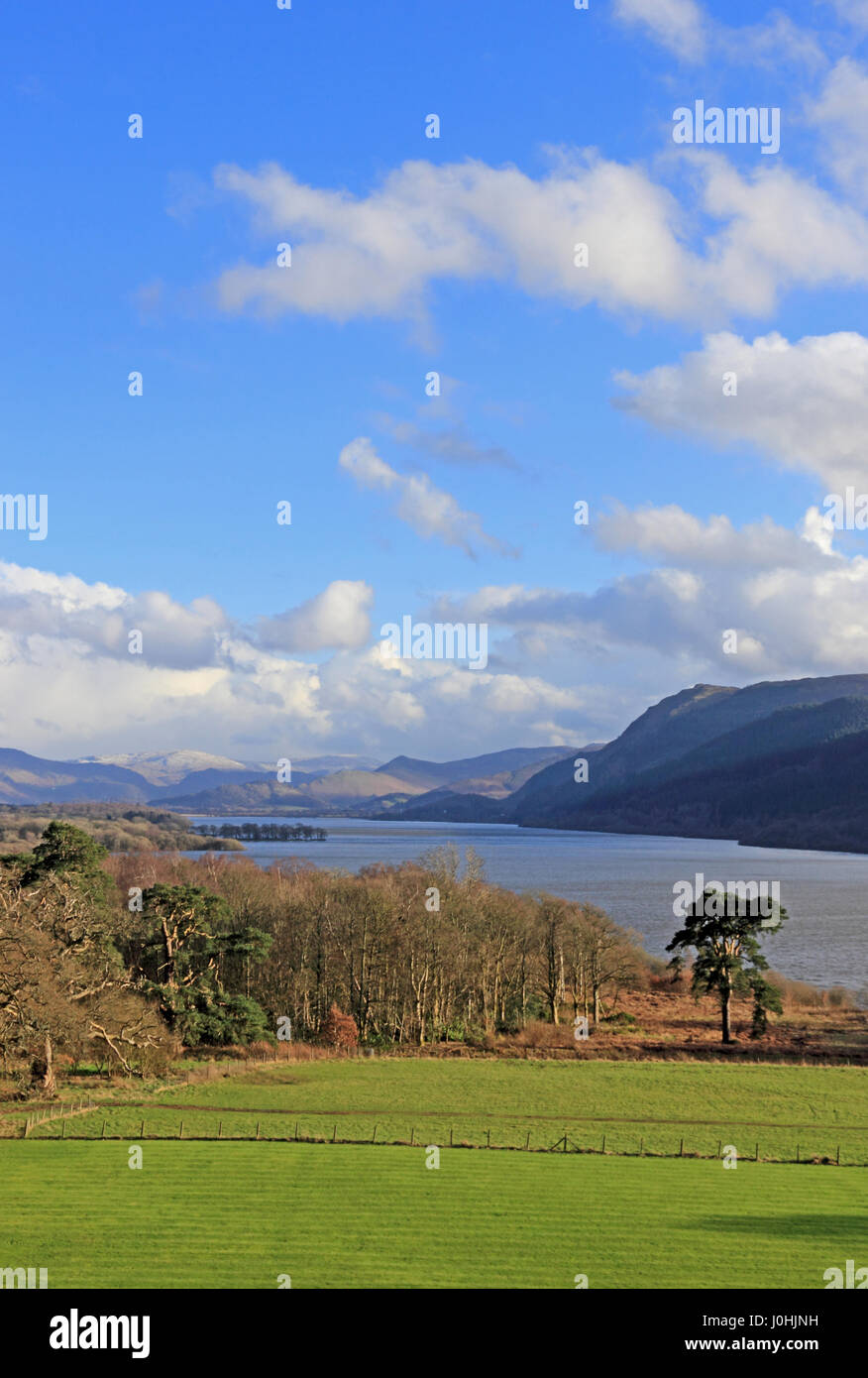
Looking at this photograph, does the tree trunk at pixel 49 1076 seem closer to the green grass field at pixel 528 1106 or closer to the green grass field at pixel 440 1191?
the green grass field at pixel 440 1191

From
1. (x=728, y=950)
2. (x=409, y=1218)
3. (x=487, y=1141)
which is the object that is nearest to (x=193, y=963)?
(x=487, y=1141)

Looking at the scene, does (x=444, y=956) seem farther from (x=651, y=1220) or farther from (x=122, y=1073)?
(x=651, y=1220)

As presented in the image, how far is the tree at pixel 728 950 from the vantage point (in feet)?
227

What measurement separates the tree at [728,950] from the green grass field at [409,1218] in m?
30.6

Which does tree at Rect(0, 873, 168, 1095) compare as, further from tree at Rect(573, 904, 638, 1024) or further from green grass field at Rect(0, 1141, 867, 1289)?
tree at Rect(573, 904, 638, 1024)

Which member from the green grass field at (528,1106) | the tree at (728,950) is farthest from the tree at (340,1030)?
the tree at (728,950)

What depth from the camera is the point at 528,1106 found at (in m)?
50.5

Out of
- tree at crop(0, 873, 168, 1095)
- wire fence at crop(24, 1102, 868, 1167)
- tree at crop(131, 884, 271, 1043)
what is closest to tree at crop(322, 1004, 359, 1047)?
tree at crop(131, 884, 271, 1043)

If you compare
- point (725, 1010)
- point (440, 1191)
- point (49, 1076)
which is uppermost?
point (440, 1191)

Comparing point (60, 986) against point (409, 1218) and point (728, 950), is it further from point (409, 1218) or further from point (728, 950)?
point (728, 950)

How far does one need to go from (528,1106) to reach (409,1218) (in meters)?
20.9

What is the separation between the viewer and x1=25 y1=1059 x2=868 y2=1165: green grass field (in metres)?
43.2

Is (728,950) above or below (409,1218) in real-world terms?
above

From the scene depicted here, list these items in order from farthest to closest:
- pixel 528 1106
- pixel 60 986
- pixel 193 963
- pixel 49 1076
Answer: pixel 193 963
pixel 60 986
pixel 49 1076
pixel 528 1106
